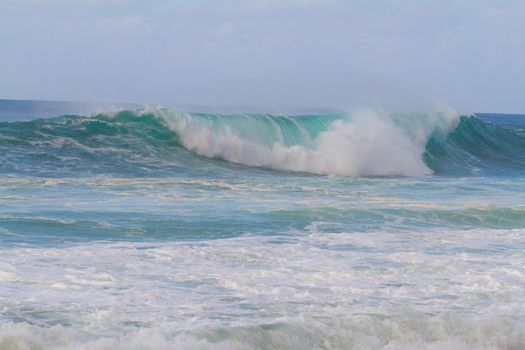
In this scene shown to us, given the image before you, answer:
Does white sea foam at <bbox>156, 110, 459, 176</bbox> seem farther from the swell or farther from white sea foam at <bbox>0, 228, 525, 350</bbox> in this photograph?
white sea foam at <bbox>0, 228, 525, 350</bbox>

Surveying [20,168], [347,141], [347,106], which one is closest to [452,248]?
[20,168]

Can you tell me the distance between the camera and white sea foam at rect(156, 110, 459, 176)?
22.2m

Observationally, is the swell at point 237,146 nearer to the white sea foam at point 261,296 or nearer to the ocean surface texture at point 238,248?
the ocean surface texture at point 238,248

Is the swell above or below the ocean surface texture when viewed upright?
above

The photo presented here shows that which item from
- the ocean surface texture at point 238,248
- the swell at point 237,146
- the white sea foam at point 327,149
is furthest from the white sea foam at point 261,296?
the white sea foam at point 327,149

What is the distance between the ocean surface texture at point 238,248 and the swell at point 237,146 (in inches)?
4.0

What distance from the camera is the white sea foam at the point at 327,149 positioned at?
2217cm

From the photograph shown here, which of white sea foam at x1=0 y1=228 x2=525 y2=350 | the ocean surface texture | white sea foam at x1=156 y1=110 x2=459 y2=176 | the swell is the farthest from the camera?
white sea foam at x1=156 y1=110 x2=459 y2=176

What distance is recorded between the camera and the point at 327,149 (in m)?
23.3

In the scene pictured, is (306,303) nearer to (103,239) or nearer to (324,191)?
(103,239)

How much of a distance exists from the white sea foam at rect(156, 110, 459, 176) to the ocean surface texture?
4.2 inches

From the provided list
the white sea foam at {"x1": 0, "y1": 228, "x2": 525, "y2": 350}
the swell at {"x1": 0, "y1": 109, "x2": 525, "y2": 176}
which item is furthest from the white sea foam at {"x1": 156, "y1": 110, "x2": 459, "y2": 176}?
the white sea foam at {"x1": 0, "y1": 228, "x2": 525, "y2": 350}

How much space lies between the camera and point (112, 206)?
1272cm

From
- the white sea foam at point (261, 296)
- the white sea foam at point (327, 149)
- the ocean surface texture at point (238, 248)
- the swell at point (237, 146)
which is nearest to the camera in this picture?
the white sea foam at point (261, 296)
